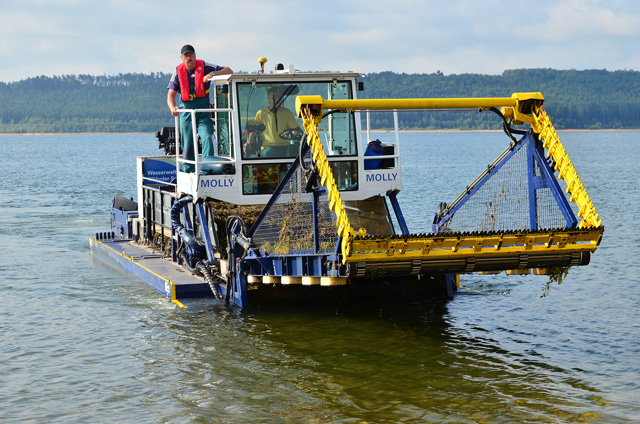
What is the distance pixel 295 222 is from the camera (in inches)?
548

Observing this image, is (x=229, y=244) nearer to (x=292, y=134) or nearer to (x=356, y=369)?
(x=292, y=134)

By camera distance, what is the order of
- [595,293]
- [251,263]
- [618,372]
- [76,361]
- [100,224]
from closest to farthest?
[618,372]
[76,361]
[251,263]
[595,293]
[100,224]

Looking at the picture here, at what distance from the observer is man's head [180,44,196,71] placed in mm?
16469

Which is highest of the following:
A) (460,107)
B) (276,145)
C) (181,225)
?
(460,107)

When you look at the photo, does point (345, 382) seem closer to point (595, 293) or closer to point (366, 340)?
point (366, 340)

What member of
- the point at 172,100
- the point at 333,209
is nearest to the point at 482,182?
the point at 333,209

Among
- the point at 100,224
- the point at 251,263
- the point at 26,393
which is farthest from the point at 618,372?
the point at 100,224

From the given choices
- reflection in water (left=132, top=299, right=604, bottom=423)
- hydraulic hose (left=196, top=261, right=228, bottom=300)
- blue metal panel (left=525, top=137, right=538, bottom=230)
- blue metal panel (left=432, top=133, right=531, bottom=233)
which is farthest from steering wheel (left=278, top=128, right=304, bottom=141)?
blue metal panel (left=525, top=137, right=538, bottom=230)

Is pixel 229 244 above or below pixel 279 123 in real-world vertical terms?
below

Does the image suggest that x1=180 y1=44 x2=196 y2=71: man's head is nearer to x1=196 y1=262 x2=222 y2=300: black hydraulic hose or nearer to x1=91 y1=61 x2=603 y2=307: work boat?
x1=91 y1=61 x2=603 y2=307: work boat

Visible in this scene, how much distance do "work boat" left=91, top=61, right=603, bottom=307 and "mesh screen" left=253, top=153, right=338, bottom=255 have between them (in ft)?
0.07

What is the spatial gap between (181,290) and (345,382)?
16.0ft

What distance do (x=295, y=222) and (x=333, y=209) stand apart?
2.11m

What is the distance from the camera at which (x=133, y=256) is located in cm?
1898
